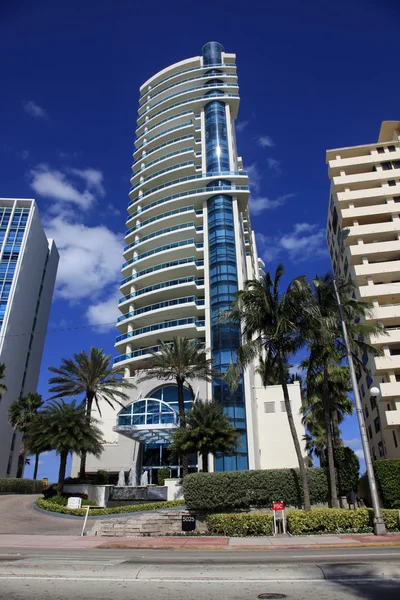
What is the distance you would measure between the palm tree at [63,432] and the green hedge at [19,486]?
51.1ft

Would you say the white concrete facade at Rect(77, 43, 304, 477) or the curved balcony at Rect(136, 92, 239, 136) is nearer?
the white concrete facade at Rect(77, 43, 304, 477)

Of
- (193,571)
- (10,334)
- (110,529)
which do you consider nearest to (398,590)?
(193,571)

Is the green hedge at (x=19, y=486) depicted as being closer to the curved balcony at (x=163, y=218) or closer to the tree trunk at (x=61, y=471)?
the tree trunk at (x=61, y=471)

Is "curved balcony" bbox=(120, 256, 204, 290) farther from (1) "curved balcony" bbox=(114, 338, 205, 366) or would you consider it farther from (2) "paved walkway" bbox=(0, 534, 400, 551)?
(2) "paved walkway" bbox=(0, 534, 400, 551)

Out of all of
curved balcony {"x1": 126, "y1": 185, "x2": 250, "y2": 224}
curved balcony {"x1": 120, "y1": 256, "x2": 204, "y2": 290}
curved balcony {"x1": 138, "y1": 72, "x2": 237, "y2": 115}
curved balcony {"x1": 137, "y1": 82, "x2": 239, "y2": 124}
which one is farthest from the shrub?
curved balcony {"x1": 138, "y1": 72, "x2": 237, "y2": 115}

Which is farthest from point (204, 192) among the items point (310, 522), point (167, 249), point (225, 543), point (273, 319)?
point (225, 543)

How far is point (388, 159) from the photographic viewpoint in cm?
4956

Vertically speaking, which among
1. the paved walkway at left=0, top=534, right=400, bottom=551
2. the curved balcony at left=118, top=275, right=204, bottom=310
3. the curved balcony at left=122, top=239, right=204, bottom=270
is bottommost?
the paved walkway at left=0, top=534, right=400, bottom=551

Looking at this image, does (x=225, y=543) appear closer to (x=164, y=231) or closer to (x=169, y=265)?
(x=169, y=265)

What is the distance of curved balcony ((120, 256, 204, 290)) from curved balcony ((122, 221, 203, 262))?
338 centimetres

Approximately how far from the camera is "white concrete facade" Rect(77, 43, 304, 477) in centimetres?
4959

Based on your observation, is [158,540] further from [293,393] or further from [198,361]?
[293,393]

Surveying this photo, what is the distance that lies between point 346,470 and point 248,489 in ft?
21.4

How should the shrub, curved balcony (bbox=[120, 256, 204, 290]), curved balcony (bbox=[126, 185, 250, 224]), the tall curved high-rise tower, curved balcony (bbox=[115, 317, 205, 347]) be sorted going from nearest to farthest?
the shrub
the tall curved high-rise tower
curved balcony (bbox=[115, 317, 205, 347])
curved balcony (bbox=[120, 256, 204, 290])
curved balcony (bbox=[126, 185, 250, 224])
